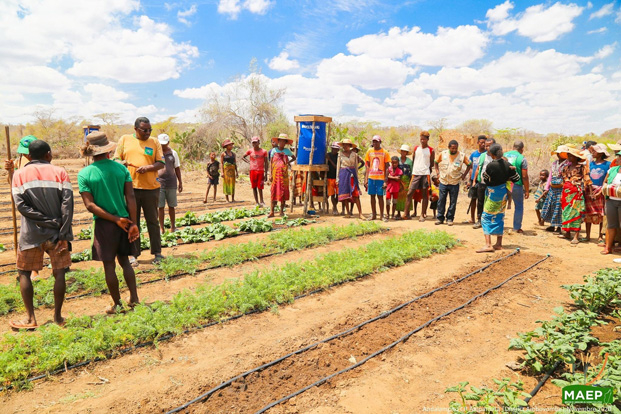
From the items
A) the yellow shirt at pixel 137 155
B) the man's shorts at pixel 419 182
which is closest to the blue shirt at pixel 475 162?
the man's shorts at pixel 419 182

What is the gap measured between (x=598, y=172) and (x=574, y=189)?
0.51 metres

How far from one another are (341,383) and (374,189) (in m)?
6.62

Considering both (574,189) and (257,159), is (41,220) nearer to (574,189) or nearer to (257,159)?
(257,159)

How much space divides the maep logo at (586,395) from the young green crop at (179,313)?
2.97m

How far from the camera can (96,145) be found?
13.3 ft

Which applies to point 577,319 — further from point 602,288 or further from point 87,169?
point 87,169

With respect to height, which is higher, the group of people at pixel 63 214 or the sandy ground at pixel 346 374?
the group of people at pixel 63 214

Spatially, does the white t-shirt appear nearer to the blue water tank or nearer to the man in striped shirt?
the blue water tank

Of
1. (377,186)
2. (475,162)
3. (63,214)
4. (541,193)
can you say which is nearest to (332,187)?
(377,186)

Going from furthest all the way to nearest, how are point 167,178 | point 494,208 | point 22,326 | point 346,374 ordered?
1. point 167,178
2. point 494,208
3. point 22,326
4. point 346,374

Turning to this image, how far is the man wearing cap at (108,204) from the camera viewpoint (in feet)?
13.0

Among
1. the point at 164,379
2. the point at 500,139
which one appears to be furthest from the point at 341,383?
the point at 500,139

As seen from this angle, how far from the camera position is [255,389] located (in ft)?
10.5

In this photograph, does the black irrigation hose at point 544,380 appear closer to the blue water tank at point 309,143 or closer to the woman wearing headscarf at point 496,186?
the woman wearing headscarf at point 496,186
